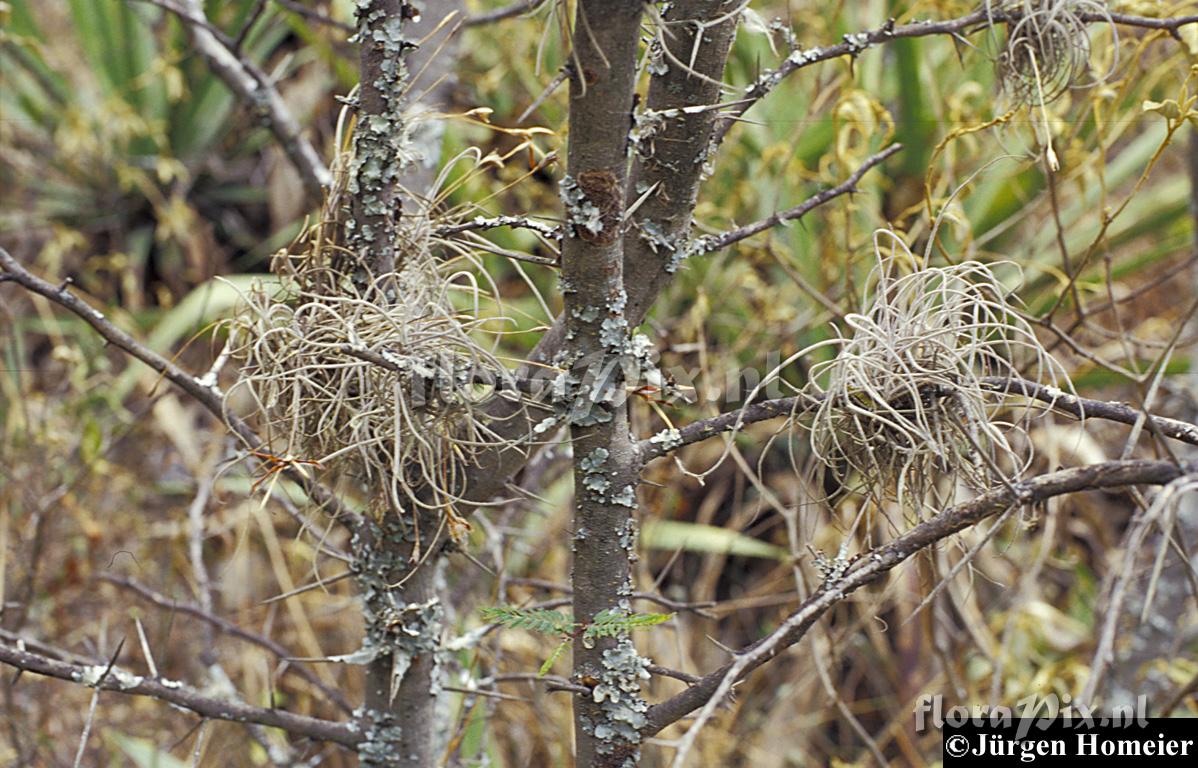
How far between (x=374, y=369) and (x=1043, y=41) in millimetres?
631

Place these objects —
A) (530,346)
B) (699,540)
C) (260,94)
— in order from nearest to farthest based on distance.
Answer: (260,94) → (699,540) → (530,346)

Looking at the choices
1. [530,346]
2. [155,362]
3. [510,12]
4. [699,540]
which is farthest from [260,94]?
[699,540]

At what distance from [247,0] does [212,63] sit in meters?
0.97

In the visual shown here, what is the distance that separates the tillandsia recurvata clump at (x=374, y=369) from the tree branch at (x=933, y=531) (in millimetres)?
246

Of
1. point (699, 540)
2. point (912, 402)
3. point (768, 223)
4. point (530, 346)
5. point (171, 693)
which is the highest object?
point (530, 346)

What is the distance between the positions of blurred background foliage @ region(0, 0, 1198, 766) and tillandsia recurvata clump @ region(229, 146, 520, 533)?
0.44m

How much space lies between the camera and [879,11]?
2.18 meters

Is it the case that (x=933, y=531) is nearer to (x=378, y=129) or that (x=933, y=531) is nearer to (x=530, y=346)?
(x=378, y=129)

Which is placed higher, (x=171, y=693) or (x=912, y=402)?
(x=912, y=402)

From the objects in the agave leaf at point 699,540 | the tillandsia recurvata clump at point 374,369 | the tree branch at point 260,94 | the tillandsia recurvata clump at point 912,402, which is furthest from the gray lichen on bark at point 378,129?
the agave leaf at point 699,540

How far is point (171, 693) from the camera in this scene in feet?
2.58

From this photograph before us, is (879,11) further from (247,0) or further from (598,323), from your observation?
(598,323)

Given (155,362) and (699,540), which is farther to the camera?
(699,540)

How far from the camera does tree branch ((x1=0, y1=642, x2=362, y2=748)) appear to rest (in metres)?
0.73
